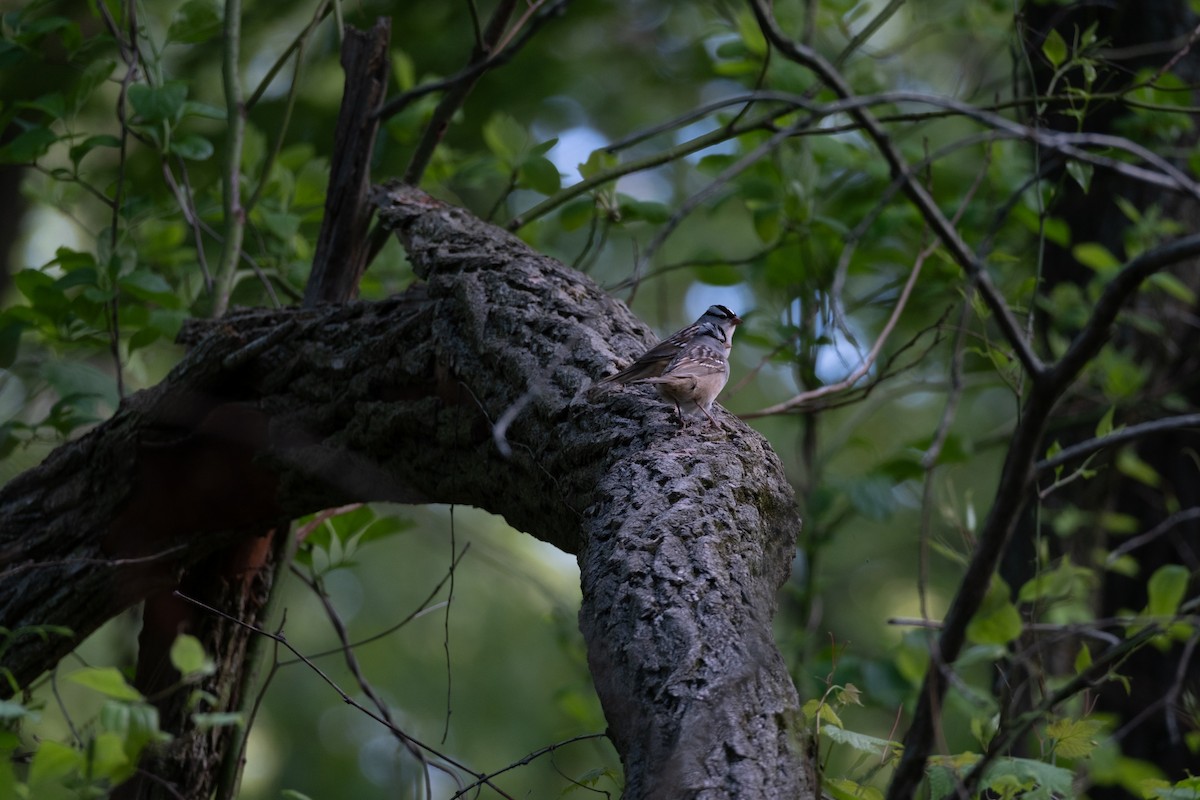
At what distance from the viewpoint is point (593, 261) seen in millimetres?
3781

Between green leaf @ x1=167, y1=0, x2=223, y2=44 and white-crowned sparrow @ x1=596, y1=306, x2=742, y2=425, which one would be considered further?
green leaf @ x1=167, y1=0, x2=223, y2=44

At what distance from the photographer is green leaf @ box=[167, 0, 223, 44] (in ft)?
10.8

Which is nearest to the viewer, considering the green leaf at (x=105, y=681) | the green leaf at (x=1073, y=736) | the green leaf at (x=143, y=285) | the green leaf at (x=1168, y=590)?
the green leaf at (x=105, y=681)

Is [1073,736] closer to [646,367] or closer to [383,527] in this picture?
[646,367]

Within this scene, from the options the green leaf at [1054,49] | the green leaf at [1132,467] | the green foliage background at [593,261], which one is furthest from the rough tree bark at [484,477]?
the green leaf at [1132,467]

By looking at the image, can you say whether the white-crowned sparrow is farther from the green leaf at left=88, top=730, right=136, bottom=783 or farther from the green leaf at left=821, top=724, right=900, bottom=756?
the green leaf at left=88, top=730, right=136, bottom=783

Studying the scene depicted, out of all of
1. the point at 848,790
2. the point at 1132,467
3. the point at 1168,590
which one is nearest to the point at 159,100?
the point at 848,790

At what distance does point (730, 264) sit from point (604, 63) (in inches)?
155

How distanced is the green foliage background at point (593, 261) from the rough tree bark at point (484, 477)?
0.32 m

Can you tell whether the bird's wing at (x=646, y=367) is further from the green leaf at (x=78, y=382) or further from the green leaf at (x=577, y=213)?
the green leaf at (x=78, y=382)

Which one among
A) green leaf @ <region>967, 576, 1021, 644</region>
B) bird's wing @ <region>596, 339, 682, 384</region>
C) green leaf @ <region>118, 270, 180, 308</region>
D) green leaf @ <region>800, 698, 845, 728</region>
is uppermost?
green leaf @ <region>118, 270, 180, 308</region>

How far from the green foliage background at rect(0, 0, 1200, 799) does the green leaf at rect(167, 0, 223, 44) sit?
14 millimetres

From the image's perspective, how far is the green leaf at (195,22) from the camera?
329 centimetres

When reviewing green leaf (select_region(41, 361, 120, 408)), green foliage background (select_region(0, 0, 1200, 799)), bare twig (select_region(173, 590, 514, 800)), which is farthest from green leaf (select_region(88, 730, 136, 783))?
green leaf (select_region(41, 361, 120, 408))
